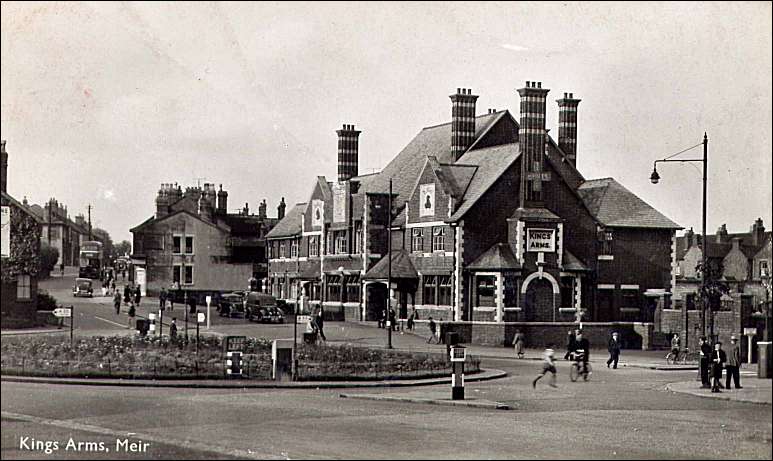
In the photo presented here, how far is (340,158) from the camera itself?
67312 millimetres

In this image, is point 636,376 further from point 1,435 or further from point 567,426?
point 1,435

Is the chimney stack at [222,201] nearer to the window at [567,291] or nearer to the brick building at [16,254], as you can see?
the brick building at [16,254]

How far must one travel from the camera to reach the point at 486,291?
183 ft

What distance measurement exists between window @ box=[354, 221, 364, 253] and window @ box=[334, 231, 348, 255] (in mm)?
718

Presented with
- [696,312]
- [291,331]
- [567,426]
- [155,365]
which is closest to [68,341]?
[155,365]

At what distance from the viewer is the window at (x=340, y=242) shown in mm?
64000

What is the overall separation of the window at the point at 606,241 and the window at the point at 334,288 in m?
14.0

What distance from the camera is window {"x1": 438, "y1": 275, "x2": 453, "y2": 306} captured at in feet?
187

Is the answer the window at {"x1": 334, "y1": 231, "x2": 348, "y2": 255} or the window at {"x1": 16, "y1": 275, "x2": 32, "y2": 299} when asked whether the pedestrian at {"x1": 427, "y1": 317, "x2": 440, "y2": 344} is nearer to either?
the window at {"x1": 334, "y1": 231, "x2": 348, "y2": 255}

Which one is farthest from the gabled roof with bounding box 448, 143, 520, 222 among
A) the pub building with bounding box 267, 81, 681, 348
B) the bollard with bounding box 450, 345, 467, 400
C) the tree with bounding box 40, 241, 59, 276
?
the tree with bounding box 40, 241, 59, 276

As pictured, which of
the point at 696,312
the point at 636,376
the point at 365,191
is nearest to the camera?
the point at 636,376

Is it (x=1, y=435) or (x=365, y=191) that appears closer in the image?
(x=1, y=435)

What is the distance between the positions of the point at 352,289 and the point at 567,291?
1192 centimetres

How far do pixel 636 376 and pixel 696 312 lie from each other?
1580cm
